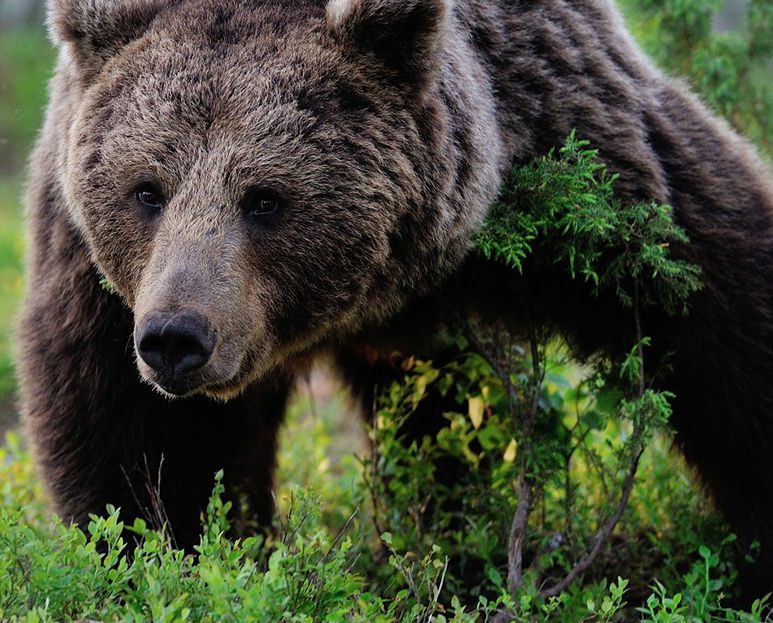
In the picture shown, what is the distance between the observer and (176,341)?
355cm

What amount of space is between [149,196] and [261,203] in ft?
1.25

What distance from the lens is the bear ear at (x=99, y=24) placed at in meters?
4.18

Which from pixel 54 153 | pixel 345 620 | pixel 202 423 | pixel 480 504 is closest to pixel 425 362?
pixel 480 504

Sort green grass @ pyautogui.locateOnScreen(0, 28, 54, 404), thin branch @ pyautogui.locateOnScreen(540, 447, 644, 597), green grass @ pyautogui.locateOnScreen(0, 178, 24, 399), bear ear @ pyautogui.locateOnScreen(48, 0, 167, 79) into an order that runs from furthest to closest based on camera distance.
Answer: green grass @ pyautogui.locateOnScreen(0, 28, 54, 404) < green grass @ pyautogui.locateOnScreen(0, 178, 24, 399) < thin branch @ pyautogui.locateOnScreen(540, 447, 644, 597) < bear ear @ pyautogui.locateOnScreen(48, 0, 167, 79)

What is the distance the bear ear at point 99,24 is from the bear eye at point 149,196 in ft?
1.79

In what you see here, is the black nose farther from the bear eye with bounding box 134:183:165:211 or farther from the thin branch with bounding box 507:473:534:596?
the thin branch with bounding box 507:473:534:596

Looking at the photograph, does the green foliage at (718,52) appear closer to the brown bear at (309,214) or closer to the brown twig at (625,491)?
the brown bear at (309,214)

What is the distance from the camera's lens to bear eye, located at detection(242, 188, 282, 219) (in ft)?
12.7

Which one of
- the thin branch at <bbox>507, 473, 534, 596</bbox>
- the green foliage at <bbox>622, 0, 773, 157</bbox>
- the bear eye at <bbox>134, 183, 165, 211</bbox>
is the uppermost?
the bear eye at <bbox>134, 183, 165, 211</bbox>

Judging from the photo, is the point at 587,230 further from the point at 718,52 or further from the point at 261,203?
the point at 718,52

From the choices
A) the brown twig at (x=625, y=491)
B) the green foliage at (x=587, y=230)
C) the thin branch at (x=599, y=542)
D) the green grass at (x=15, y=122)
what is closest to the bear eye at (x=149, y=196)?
the green foliage at (x=587, y=230)

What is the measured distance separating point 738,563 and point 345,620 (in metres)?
2.33

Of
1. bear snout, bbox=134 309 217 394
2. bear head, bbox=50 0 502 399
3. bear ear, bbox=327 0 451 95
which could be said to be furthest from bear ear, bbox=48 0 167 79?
bear snout, bbox=134 309 217 394

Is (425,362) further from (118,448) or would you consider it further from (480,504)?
(118,448)
